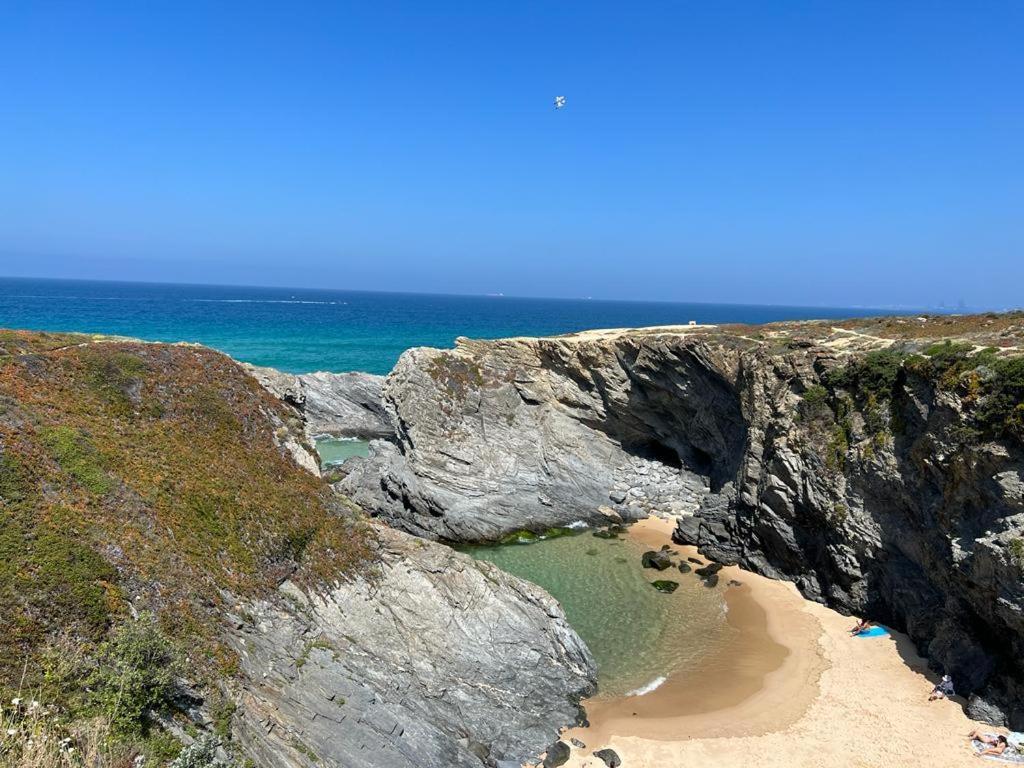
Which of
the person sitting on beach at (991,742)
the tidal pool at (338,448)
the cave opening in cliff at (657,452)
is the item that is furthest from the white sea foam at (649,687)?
the tidal pool at (338,448)

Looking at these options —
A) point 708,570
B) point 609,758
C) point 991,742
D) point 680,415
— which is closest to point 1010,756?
point 991,742

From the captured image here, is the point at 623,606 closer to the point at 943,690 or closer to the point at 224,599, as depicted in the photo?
the point at 943,690

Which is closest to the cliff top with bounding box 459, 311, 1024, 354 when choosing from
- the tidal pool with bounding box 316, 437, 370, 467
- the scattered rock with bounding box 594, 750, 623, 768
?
the tidal pool with bounding box 316, 437, 370, 467

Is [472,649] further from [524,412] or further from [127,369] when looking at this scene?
[524,412]

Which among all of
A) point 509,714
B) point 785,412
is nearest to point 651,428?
point 785,412

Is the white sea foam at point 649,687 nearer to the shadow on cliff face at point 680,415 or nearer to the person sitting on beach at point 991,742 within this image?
the person sitting on beach at point 991,742

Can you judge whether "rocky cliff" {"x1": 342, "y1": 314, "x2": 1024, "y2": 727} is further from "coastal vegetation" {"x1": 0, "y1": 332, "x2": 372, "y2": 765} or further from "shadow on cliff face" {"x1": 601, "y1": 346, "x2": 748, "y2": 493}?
"coastal vegetation" {"x1": 0, "y1": 332, "x2": 372, "y2": 765}
